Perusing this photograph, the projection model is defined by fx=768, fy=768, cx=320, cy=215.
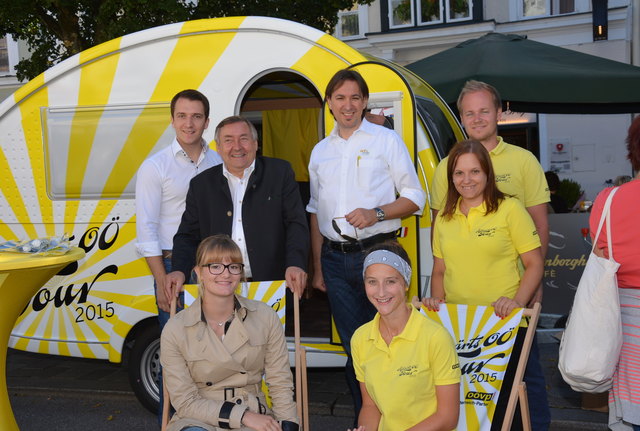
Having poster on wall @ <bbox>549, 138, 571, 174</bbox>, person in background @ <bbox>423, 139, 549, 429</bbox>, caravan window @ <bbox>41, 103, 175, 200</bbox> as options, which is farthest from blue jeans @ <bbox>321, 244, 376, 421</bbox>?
poster on wall @ <bbox>549, 138, 571, 174</bbox>

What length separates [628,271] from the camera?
309 centimetres

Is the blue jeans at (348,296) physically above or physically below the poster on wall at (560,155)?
below

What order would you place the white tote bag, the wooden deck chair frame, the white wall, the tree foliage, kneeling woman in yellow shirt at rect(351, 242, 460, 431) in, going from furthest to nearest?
1. the white wall
2. the tree foliage
3. the wooden deck chair frame
4. kneeling woman in yellow shirt at rect(351, 242, 460, 431)
5. the white tote bag

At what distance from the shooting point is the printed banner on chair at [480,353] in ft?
12.2

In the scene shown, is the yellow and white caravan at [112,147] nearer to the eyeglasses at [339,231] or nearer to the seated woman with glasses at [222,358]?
the eyeglasses at [339,231]

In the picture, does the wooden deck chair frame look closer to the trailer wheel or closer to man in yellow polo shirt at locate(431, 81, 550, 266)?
man in yellow polo shirt at locate(431, 81, 550, 266)

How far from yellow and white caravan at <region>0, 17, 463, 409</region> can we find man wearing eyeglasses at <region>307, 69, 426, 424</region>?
3.12 ft

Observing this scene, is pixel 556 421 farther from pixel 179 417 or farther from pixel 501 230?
pixel 179 417

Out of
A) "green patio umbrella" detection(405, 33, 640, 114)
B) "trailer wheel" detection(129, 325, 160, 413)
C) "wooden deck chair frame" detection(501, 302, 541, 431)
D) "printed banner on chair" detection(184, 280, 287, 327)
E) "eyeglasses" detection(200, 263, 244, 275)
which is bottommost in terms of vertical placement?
"trailer wheel" detection(129, 325, 160, 413)

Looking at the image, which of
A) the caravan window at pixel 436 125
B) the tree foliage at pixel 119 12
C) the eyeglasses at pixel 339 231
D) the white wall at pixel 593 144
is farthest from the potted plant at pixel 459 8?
the eyeglasses at pixel 339 231

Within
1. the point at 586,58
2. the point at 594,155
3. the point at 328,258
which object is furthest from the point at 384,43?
the point at 328,258

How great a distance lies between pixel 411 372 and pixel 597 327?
2.57 feet

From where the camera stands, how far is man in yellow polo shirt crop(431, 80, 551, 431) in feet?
13.3

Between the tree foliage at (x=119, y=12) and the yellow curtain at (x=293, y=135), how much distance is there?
2884 mm
